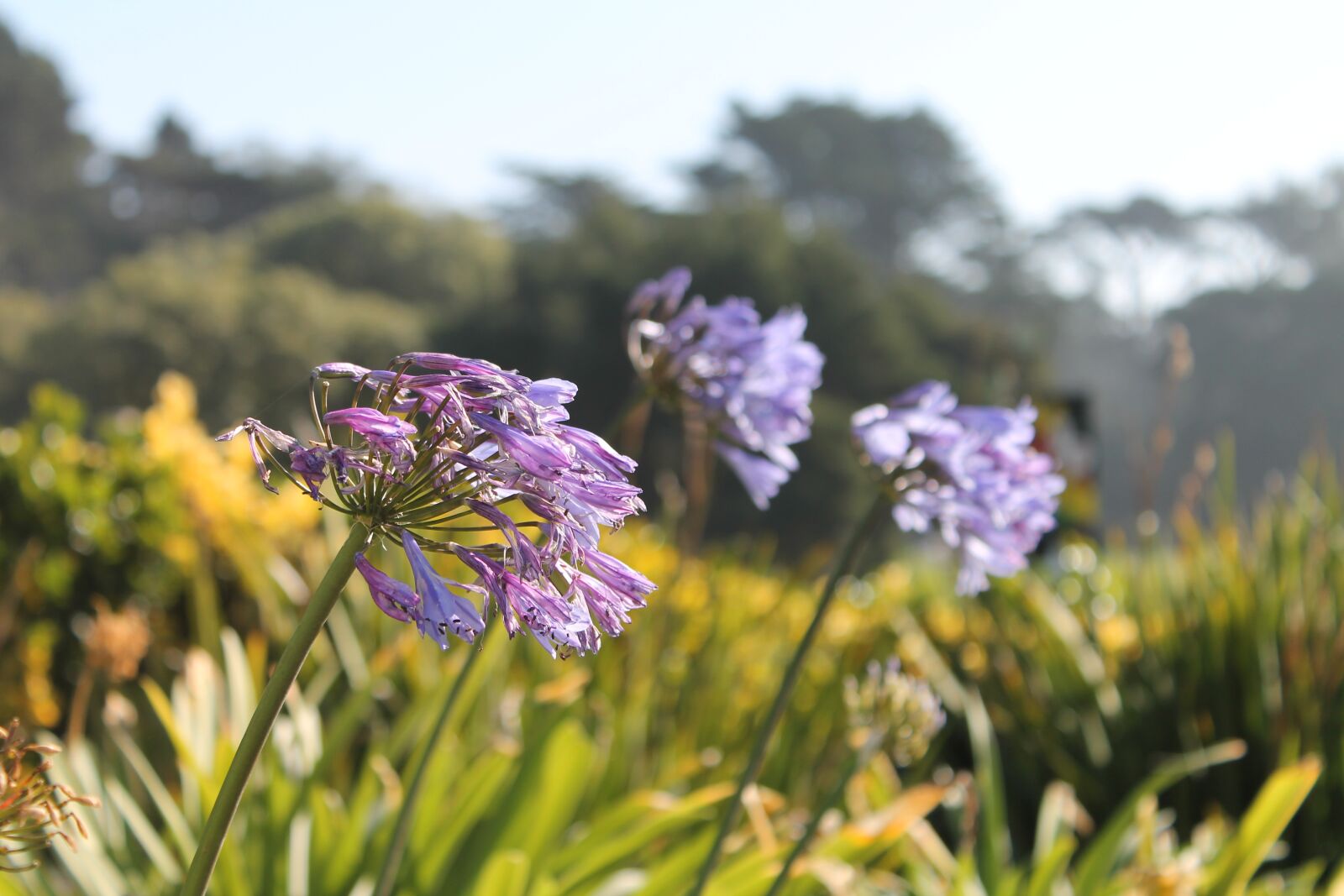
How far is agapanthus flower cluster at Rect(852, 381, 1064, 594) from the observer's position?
1.27m

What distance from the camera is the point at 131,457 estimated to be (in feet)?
11.5

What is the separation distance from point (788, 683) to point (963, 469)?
0.32 metres

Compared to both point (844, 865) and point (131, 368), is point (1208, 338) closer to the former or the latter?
point (131, 368)

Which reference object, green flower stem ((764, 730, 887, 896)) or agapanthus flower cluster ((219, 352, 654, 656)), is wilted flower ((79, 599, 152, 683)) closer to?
green flower stem ((764, 730, 887, 896))

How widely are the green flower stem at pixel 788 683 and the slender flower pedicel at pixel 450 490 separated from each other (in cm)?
45

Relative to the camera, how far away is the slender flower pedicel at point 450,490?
67 cm

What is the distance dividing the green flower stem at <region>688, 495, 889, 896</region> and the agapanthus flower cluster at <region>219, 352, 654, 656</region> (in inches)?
17.6

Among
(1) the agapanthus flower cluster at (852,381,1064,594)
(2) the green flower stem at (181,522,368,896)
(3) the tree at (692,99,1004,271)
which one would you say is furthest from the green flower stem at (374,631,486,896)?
(3) the tree at (692,99,1004,271)

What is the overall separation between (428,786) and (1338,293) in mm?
54002

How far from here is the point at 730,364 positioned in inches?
55.0

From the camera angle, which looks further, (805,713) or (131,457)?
(131,457)

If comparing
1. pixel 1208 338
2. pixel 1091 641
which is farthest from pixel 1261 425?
pixel 1091 641

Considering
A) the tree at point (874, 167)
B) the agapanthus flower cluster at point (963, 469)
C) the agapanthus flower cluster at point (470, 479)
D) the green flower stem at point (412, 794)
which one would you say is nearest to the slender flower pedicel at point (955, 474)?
the agapanthus flower cluster at point (963, 469)

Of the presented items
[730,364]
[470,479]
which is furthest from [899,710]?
[470,479]
